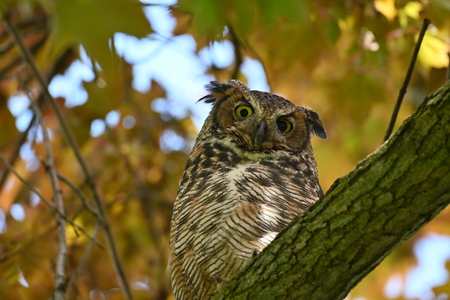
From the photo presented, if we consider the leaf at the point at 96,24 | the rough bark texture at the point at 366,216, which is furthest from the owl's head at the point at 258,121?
the leaf at the point at 96,24

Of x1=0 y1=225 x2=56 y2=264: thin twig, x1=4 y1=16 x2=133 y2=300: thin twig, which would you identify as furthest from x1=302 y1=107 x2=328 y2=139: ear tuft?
x1=0 y1=225 x2=56 y2=264: thin twig

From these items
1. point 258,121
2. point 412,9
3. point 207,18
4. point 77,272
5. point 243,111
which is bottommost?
point 77,272

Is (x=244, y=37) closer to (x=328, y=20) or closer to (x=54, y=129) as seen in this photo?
(x=328, y=20)

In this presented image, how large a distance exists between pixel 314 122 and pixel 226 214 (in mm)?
1004

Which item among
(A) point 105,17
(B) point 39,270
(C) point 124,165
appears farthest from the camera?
(C) point 124,165

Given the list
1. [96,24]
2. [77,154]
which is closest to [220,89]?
[77,154]

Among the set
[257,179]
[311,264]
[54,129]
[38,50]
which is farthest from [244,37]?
[54,129]

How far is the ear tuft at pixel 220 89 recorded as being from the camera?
300 cm

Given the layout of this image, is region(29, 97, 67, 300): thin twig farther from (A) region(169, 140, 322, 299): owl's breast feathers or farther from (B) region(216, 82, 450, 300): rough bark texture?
(B) region(216, 82, 450, 300): rough bark texture

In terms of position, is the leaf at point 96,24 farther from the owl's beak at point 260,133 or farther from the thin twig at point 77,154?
the thin twig at point 77,154

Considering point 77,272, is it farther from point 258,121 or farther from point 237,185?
point 258,121

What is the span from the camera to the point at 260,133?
276 centimetres

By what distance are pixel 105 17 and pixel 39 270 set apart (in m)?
1.68

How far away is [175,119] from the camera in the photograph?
4887 millimetres
